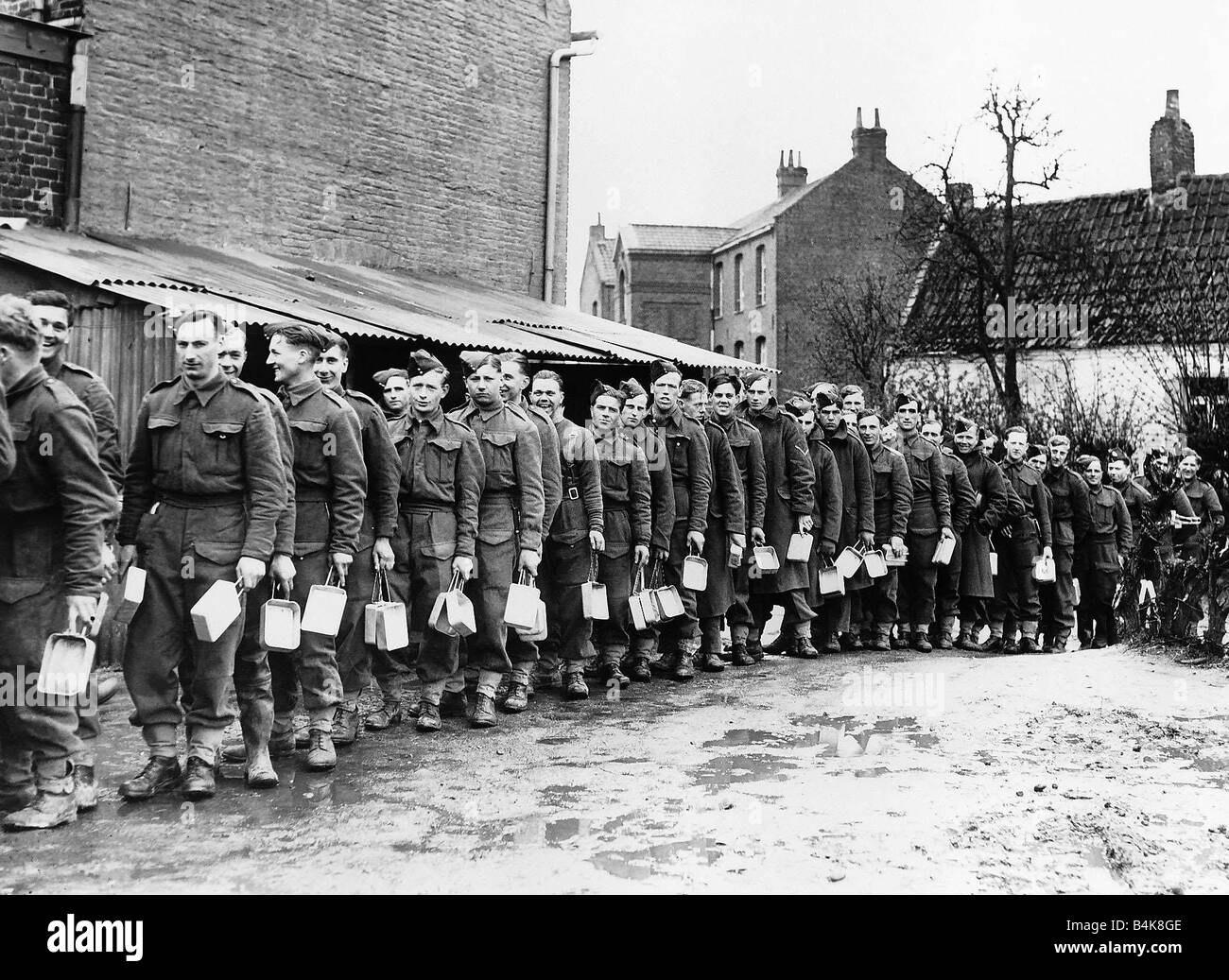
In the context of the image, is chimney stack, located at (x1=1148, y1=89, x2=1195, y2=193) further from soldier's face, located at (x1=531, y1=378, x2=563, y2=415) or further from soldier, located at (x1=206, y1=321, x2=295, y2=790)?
soldier, located at (x1=206, y1=321, x2=295, y2=790)

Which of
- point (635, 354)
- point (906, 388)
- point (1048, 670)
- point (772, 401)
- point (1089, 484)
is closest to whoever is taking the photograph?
point (1048, 670)

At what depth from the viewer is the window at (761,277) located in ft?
139

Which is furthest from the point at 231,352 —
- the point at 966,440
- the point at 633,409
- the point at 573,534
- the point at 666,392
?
the point at 966,440

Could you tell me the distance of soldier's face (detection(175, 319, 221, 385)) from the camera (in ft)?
20.5

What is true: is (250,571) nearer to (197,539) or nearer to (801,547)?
(197,539)

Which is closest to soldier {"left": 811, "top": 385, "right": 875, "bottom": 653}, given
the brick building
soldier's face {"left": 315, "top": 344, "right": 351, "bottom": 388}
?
soldier's face {"left": 315, "top": 344, "right": 351, "bottom": 388}

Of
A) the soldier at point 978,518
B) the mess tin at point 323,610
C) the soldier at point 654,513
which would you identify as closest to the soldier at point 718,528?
the soldier at point 654,513

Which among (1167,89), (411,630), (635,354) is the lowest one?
(411,630)

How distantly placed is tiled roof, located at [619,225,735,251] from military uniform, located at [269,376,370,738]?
41.4 metres

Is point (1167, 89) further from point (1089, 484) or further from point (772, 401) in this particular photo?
point (772, 401)

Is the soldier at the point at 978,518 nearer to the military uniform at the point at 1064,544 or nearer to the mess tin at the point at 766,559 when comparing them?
the military uniform at the point at 1064,544

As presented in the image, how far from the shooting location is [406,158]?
59.9 feet
